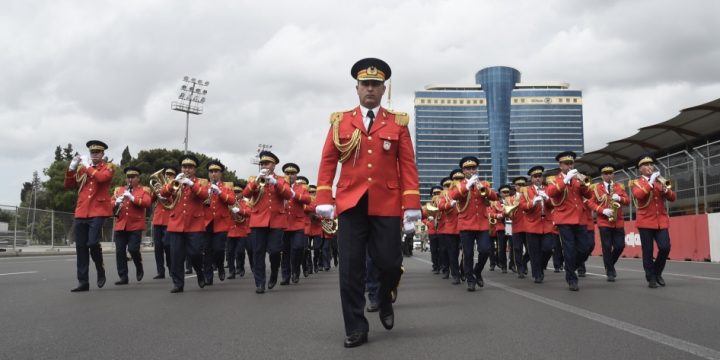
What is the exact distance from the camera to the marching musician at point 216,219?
10711 millimetres

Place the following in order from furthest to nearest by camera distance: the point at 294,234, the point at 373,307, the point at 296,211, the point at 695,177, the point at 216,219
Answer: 1. the point at 695,177
2. the point at 216,219
3. the point at 294,234
4. the point at 296,211
5. the point at 373,307

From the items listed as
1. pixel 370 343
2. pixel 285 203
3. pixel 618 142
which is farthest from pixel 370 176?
pixel 618 142

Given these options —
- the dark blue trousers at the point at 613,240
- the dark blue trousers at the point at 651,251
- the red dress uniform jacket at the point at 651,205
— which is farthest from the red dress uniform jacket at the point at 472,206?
the dark blue trousers at the point at 613,240

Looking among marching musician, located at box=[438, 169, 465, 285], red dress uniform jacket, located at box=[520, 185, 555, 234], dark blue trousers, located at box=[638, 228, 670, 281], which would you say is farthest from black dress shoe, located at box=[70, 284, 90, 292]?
dark blue trousers, located at box=[638, 228, 670, 281]

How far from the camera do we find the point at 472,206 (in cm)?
948

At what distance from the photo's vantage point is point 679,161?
18953mm

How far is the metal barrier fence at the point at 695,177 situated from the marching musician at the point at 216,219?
14.2 meters

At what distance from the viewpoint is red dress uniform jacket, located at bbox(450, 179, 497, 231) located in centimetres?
941

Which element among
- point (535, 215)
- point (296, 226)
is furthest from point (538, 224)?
point (296, 226)

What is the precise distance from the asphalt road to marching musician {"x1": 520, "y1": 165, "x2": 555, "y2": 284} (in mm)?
2358

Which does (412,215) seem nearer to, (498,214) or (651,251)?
(651,251)

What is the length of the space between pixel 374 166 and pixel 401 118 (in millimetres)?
527

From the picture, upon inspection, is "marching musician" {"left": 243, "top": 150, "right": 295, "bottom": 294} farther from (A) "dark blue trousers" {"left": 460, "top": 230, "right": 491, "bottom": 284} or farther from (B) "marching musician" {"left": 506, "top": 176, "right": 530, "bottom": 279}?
(B) "marching musician" {"left": 506, "top": 176, "right": 530, "bottom": 279}

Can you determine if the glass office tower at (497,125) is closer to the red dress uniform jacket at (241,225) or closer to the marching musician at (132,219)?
the red dress uniform jacket at (241,225)
